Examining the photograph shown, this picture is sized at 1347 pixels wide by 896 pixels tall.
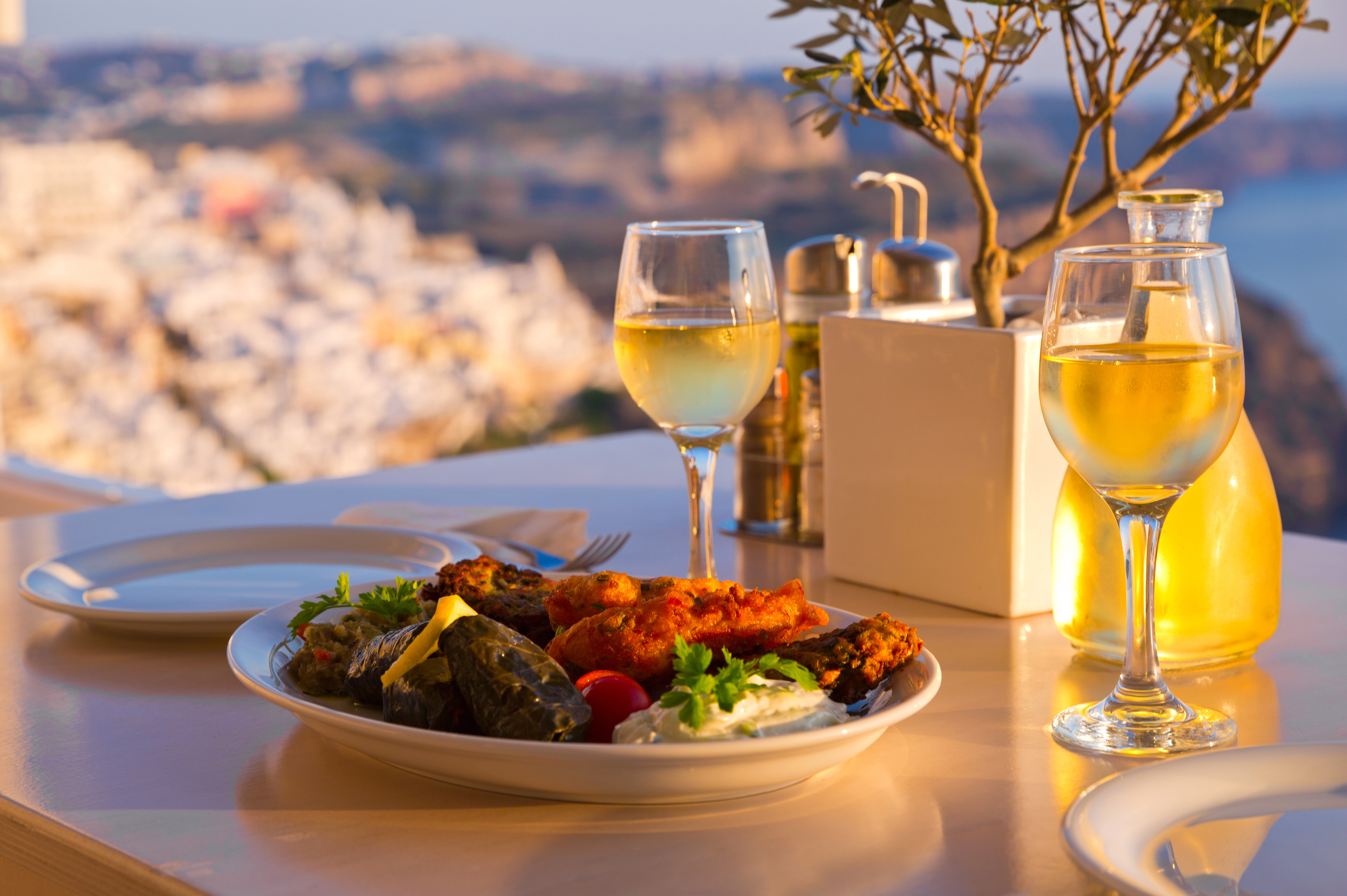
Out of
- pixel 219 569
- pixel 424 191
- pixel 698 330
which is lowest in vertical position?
pixel 219 569

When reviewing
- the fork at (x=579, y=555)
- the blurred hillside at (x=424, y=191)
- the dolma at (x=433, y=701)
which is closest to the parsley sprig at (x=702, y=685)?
the dolma at (x=433, y=701)

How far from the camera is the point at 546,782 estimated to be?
0.62 meters

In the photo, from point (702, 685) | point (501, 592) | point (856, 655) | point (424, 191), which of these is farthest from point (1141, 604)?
point (424, 191)

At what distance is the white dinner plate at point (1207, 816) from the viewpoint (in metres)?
0.52

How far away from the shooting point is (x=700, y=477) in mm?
969

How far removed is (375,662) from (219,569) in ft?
1.76

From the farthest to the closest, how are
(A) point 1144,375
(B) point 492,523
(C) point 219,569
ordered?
(B) point 492,523
(C) point 219,569
(A) point 1144,375

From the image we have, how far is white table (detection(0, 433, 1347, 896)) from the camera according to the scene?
0.57m

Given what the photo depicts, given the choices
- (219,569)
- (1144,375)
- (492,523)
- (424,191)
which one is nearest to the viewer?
(1144,375)

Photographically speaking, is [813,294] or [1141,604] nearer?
[1141,604]

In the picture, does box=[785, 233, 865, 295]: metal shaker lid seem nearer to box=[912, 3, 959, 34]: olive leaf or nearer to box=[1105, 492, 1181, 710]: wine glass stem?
box=[912, 3, 959, 34]: olive leaf

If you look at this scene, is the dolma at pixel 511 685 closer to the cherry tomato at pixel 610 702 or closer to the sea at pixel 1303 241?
the cherry tomato at pixel 610 702

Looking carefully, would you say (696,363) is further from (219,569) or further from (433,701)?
(219,569)

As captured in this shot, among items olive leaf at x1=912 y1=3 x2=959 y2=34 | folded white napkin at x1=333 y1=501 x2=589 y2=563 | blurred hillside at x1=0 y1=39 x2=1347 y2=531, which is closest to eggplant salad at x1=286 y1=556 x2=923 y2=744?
folded white napkin at x1=333 y1=501 x2=589 y2=563
